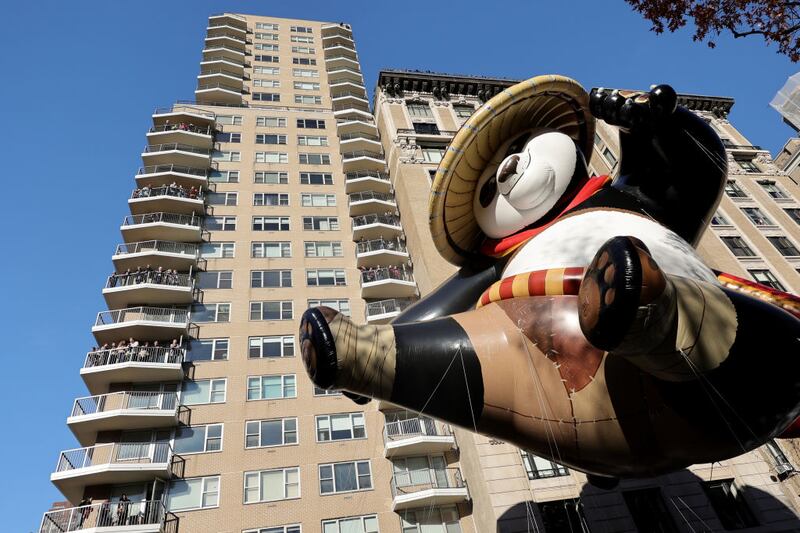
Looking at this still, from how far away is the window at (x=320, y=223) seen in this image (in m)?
24.9

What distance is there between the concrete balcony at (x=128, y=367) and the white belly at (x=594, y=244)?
54.3 ft

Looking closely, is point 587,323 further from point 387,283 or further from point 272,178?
point 272,178

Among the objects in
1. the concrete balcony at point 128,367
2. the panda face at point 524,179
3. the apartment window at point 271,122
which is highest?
the apartment window at point 271,122

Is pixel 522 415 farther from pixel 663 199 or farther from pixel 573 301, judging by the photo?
pixel 663 199

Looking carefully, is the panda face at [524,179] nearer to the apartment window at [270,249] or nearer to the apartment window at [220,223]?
the apartment window at [270,249]

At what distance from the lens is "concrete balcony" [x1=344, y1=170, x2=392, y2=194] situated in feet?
86.5

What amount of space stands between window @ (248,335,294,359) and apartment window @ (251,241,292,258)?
4.64 m

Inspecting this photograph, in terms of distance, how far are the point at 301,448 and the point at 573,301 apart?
15.7 m

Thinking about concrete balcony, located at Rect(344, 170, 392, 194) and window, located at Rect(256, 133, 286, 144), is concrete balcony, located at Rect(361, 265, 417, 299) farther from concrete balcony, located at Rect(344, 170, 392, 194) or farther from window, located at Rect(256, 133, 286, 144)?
window, located at Rect(256, 133, 286, 144)

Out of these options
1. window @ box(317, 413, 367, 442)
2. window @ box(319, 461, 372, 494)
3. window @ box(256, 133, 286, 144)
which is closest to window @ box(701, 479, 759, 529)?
window @ box(319, 461, 372, 494)

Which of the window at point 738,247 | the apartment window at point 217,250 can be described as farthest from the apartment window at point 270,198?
the window at point 738,247

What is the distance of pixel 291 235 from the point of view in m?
24.2

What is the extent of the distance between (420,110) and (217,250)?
14996mm

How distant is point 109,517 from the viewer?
565 inches
